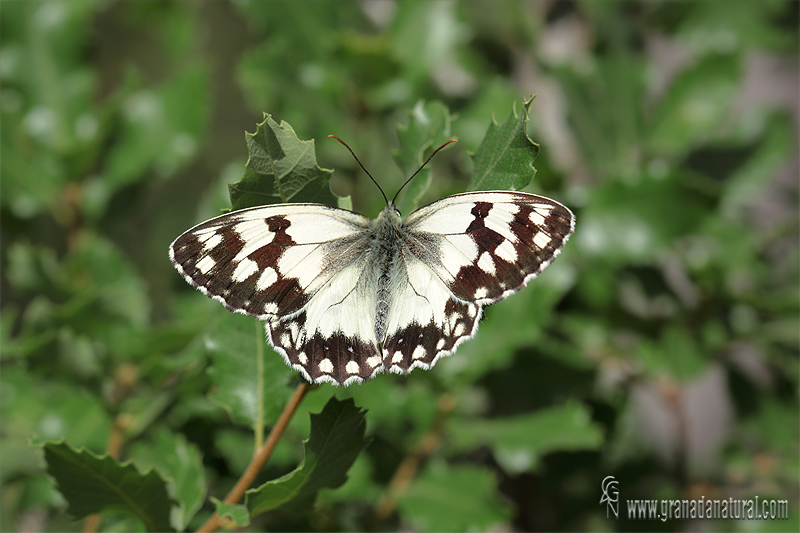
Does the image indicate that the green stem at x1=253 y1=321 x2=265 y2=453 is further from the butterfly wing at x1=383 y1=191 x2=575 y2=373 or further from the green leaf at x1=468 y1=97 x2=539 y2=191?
the green leaf at x1=468 y1=97 x2=539 y2=191

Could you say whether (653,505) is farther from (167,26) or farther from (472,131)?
(167,26)

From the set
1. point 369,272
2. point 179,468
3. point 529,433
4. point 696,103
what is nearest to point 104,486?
point 179,468

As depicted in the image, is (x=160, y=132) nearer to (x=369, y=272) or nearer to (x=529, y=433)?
(x=369, y=272)

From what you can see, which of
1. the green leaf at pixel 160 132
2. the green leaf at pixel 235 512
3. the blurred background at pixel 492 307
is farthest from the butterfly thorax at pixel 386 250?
the green leaf at pixel 160 132

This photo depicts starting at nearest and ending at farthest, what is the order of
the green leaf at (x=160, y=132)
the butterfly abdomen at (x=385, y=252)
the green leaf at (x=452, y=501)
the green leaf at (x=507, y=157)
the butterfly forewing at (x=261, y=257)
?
1. the green leaf at (x=507, y=157)
2. the butterfly forewing at (x=261, y=257)
3. the butterfly abdomen at (x=385, y=252)
4. the green leaf at (x=452, y=501)
5. the green leaf at (x=160, y=132)

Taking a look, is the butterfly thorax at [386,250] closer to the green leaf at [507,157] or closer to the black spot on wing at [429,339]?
the black spot on wing at [429,339]

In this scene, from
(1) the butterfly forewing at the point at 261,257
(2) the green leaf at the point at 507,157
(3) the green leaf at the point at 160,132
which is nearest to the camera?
(2) the green leaf at the point at 507,157

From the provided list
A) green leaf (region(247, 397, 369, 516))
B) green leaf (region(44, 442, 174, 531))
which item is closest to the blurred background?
green leaf (region(44, 442, 174, 531))
